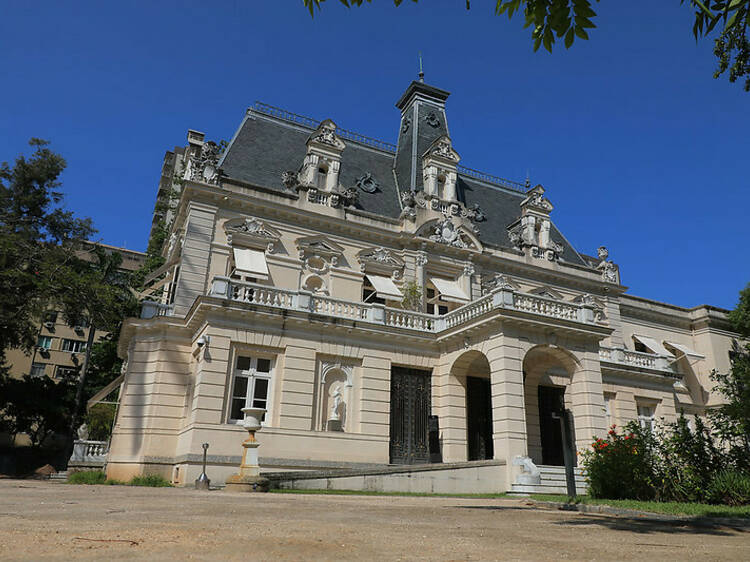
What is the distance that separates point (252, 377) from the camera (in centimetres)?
1931

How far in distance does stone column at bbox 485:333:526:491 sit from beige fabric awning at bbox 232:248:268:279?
9.77 metres

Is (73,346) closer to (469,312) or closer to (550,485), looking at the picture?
(469,312)

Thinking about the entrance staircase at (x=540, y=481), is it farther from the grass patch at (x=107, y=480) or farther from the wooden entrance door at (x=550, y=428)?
the grass patch at (x=107, y=480)

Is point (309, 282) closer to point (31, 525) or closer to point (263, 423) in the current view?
point (263, 423)

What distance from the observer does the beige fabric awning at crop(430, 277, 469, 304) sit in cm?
2592

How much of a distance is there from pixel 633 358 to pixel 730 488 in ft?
57.0

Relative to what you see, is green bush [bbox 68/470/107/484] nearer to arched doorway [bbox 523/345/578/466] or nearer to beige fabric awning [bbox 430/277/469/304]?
beige fabric awning [bbox 430/277/469/304]

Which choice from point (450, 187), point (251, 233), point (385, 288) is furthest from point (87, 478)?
point (450, 187)

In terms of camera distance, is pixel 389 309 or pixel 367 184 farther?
pixel 367 184

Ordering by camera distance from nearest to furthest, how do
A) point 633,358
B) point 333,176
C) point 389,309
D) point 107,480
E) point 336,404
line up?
point 107,480
point 336,404
point 389,309
point 333,176
point 633,358


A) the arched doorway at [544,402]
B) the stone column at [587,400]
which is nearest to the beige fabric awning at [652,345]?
the arched doorway at [544,402]

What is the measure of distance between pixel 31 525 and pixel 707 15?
8152 millimetres

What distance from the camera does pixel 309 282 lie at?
2448 cm

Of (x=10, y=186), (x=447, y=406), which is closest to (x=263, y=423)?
(x=447, y=406)
